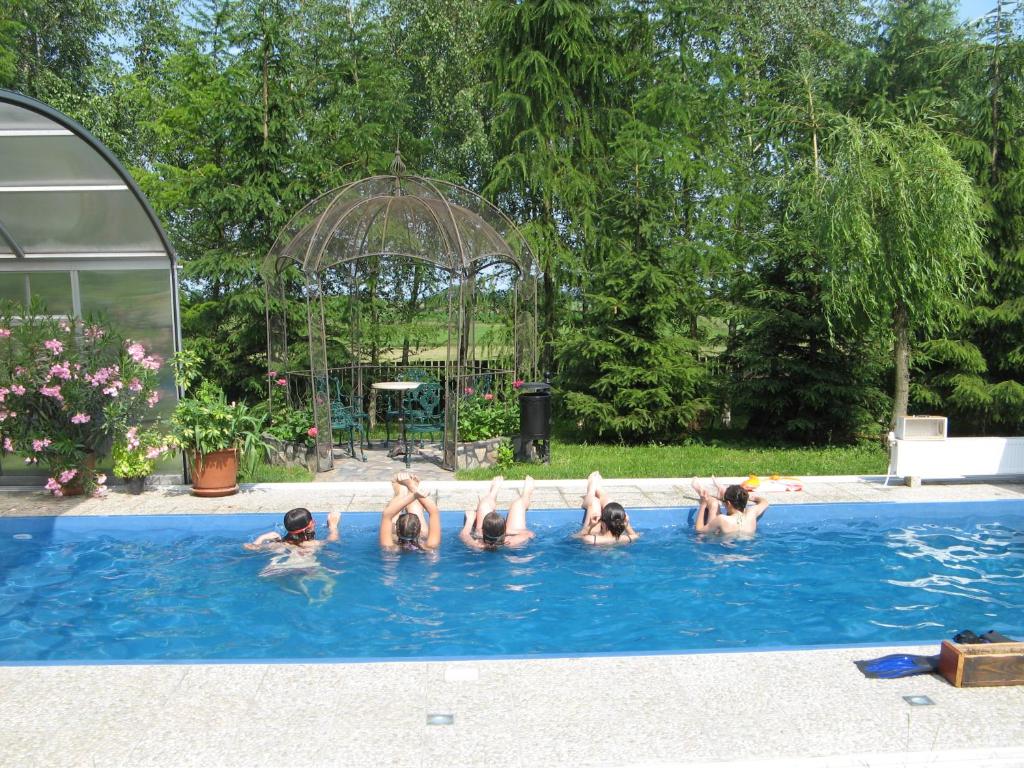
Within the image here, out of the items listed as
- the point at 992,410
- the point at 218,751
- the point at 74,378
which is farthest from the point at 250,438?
the point at 992,410

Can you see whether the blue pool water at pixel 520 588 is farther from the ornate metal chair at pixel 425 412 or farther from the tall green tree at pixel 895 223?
the tall green tree at pixel 895 223

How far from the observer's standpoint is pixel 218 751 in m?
3.69

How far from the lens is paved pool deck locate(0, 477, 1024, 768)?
3.65 meters

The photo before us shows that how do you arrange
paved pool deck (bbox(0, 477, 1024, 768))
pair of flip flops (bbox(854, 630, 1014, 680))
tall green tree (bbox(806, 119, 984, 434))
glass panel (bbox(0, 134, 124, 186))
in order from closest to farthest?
paved pool deck (bbox(0, 477, 1024, 768)), pair of flip flops (bbox(854, 630, 1014, 680)), glass panel (bbox(0, 134, 124, 186)), tall green tree (bbox(806, 119, 984, 434))

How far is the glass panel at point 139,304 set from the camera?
9.79 meters

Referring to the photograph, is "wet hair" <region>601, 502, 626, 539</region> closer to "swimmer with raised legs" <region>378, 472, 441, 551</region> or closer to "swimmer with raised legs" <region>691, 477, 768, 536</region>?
"swimmer with raised legs" <region>691, 477, 768, 536</region>

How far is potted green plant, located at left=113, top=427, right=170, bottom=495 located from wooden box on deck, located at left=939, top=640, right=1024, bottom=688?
26.3ft

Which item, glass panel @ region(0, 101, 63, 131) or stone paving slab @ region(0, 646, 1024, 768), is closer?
stone paving slab @ region(0, 646, 1024, 768)

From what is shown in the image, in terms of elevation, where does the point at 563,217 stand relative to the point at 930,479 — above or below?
above

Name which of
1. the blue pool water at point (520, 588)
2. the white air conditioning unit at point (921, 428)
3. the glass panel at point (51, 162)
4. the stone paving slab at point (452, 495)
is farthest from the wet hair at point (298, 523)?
the white air conditioning unit at point (921, 428)

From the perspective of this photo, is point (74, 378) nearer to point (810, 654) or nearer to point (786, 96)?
point (810, 654)

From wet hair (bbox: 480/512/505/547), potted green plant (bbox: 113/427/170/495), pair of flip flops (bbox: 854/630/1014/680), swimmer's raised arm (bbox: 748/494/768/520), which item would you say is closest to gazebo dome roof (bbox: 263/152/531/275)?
potted green plant (bbox: 113/427/170/495)

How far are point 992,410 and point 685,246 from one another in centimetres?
558

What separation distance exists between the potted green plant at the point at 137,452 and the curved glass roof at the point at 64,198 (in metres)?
2.10
